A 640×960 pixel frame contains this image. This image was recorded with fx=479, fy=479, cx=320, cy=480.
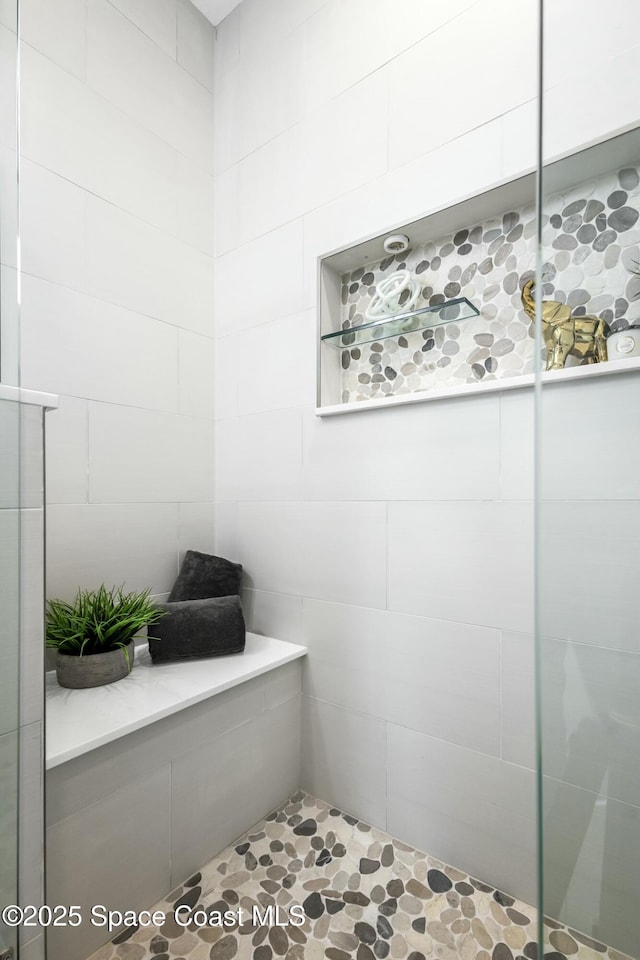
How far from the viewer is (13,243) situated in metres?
0.76

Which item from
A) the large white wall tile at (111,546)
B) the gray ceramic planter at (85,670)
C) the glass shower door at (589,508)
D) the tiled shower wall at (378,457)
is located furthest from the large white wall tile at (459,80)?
the gray ceramic planter at (85,670)

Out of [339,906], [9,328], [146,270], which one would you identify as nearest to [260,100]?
[146,270]

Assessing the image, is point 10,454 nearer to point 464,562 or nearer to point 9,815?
point 9,815

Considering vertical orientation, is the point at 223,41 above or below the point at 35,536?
above

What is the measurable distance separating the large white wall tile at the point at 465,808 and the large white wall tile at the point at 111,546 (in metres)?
0.84

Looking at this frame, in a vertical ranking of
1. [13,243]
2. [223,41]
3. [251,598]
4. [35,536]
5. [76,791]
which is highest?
[223,41]

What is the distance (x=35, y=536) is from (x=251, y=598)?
34.6 inches

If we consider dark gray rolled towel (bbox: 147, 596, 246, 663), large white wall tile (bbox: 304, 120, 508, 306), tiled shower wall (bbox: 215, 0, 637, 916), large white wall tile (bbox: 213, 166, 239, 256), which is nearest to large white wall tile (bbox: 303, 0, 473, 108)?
tiled shower wall (bbox: 215, 0, 637, 916)

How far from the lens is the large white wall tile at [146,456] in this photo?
138 centimetres

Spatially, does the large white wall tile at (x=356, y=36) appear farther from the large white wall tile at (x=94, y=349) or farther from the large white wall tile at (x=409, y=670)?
the large white wall tile at (x=409, y=670)

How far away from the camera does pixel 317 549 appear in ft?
4.64

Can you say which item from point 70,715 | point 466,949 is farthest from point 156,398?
point 466,949

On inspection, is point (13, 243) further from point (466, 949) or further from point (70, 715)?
point (466, 949)

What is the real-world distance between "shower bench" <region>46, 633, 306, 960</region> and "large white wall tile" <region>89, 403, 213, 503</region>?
1.58 feet
